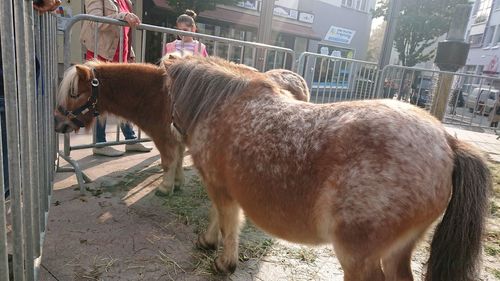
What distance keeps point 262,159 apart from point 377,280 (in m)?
0.83

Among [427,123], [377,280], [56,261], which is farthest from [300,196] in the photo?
[56,261]

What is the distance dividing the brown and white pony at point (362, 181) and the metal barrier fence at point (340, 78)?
4.18 meters

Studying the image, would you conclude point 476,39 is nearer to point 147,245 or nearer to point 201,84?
point 201,84

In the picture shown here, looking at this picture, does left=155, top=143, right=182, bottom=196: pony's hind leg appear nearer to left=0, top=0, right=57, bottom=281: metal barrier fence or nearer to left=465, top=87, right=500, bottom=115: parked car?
left=0, top=0, right=57, bottom=281: metal barrier fence

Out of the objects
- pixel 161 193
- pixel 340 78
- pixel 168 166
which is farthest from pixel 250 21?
pixel 161 193

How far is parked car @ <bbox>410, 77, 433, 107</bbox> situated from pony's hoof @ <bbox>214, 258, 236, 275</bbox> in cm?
721

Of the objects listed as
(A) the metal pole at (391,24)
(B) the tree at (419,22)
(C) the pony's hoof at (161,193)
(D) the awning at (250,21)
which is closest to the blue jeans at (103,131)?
(C) the pony's hoof at (161,193)

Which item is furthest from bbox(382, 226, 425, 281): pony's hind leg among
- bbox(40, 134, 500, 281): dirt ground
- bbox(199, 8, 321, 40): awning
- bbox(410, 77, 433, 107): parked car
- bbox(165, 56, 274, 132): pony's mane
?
bbox(199, 8, 321, 40): awning

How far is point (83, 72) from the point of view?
3.19 meters

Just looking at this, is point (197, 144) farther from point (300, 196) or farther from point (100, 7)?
point (100, 7)

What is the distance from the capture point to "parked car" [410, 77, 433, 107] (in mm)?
8297

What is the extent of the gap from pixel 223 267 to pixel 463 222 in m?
1.57

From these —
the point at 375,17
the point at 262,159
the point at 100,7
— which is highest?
the point at 375,17

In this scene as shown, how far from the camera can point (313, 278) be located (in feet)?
8.49
